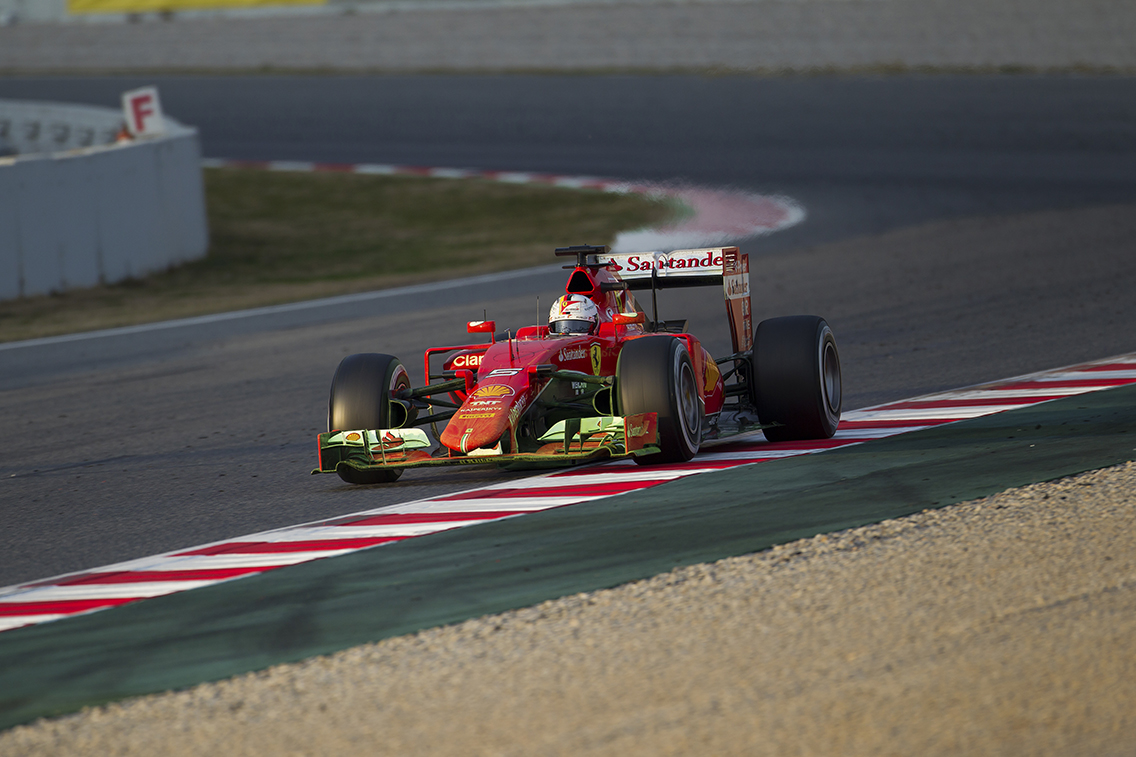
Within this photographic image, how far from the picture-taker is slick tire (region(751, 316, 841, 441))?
25.8 ft

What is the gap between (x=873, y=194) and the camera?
63.0 ft

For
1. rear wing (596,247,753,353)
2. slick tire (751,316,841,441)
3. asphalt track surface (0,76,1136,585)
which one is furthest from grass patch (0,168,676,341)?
slick tire (751,316,841,441)

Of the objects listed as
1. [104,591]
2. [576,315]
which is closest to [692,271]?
[576,315]

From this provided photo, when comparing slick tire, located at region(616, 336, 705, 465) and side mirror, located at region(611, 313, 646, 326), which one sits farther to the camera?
side mirror, located at region(611, 313, 646, 326)

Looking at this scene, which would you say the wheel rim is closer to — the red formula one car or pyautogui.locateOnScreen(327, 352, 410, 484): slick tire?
the red formula one car

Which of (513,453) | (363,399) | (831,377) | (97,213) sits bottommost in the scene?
(513,453)

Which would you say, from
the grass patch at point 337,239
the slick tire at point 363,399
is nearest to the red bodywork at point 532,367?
the slick tire at point 363,399

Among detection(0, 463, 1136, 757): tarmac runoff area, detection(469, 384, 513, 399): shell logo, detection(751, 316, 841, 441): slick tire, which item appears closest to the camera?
detection(0, 463, 1136, 757): tarmac runoff area

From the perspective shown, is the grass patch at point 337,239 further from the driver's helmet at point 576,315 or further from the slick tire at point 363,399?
the driver's helmet at point 576,315

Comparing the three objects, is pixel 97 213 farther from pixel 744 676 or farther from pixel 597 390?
pixel 744 676

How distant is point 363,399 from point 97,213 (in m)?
9.19

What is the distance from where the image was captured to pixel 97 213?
15.7 meters

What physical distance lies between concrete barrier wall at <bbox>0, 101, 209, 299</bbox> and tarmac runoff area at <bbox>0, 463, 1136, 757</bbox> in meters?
11.3

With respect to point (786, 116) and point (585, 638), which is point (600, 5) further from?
point (585, 638)
